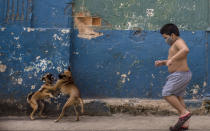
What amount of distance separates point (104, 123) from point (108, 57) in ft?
3.84

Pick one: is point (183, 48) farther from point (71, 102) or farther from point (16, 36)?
point (16, 36)

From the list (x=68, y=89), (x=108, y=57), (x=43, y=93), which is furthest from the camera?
(x=108, y=57)

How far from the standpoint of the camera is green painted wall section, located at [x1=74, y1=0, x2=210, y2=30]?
18.9ft

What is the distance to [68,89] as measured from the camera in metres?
5.21

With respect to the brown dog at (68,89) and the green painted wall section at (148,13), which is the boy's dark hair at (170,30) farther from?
the brown dog at (68,89)

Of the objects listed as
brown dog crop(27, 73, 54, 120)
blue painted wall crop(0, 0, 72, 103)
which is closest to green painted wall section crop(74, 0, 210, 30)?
blue painted wall crop(0, 0, 72, 103)

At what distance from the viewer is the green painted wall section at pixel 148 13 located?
5.75 m

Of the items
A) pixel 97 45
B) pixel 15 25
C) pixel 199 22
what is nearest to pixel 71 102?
pixel 97 45

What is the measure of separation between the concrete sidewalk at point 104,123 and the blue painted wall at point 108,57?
1.37 feet

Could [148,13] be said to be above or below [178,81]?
above

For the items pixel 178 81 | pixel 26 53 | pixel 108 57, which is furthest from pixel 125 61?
pixel 26 53

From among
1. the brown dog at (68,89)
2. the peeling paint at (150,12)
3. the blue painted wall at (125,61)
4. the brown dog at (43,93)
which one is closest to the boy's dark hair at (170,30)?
the blue painted wall at (125,61)

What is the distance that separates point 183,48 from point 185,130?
45.3 inches

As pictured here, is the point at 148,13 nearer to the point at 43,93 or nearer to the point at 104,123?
the point at 104,123
